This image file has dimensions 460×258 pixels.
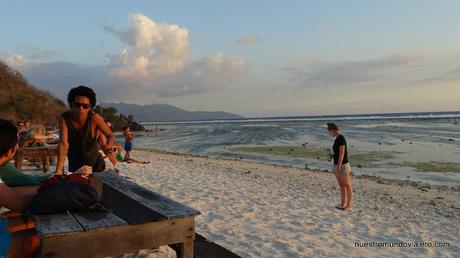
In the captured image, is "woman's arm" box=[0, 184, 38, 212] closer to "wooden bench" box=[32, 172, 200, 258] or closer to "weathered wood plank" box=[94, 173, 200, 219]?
A: "wooden bench" box=[32, 172, 200, 258]

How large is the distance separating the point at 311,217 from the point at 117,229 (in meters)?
5.41

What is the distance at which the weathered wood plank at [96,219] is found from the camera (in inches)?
94.1

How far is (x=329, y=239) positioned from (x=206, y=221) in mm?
2001

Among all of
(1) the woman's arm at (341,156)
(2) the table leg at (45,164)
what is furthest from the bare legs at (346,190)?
(2) the table leg at (45,164)

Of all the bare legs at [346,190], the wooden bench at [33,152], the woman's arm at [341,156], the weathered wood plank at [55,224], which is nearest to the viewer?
the weathered wood plank at [55,224]

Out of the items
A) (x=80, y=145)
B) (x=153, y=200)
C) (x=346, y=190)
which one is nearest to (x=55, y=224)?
(x=153, y=200)

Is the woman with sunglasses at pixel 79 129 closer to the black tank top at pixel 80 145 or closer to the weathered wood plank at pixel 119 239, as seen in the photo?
the black tank top at pixel 80 145

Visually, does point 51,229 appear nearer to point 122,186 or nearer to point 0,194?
point 0,194

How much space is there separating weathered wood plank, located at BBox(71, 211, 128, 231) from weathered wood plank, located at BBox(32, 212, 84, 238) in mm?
39

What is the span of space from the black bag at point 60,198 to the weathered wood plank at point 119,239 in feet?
1.17

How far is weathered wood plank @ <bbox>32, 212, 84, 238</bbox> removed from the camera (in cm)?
221

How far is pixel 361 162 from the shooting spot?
20.2 m

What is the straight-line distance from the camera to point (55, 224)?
237 cm

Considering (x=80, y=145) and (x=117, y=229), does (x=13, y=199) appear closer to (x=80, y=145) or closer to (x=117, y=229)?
(x=117, y=229)
